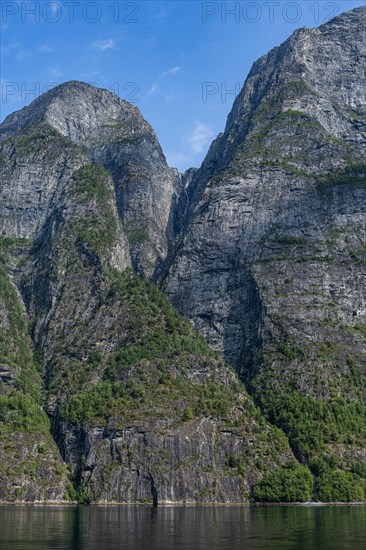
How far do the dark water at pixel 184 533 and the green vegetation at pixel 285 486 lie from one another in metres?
55.2

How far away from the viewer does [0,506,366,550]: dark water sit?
7038cm

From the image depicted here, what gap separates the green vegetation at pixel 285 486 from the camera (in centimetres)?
17112

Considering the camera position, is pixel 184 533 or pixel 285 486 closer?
pixel 184 533

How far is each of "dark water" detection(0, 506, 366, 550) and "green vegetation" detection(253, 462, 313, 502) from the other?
181 ft

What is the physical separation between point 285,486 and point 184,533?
9375 cm

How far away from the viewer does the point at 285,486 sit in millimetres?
173000

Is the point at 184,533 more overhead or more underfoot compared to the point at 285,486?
more overhead

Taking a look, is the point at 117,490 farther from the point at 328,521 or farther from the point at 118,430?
the point at 328,521

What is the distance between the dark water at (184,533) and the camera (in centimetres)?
7038

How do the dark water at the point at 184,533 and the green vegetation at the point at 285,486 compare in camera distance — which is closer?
the dark water at the point at 184,533

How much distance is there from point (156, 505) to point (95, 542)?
100216 mm

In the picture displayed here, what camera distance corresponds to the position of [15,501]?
557ft

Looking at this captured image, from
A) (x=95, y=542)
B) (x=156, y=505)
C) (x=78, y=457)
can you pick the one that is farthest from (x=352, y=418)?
(x=95, y=542)

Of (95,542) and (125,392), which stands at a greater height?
(125,392)
